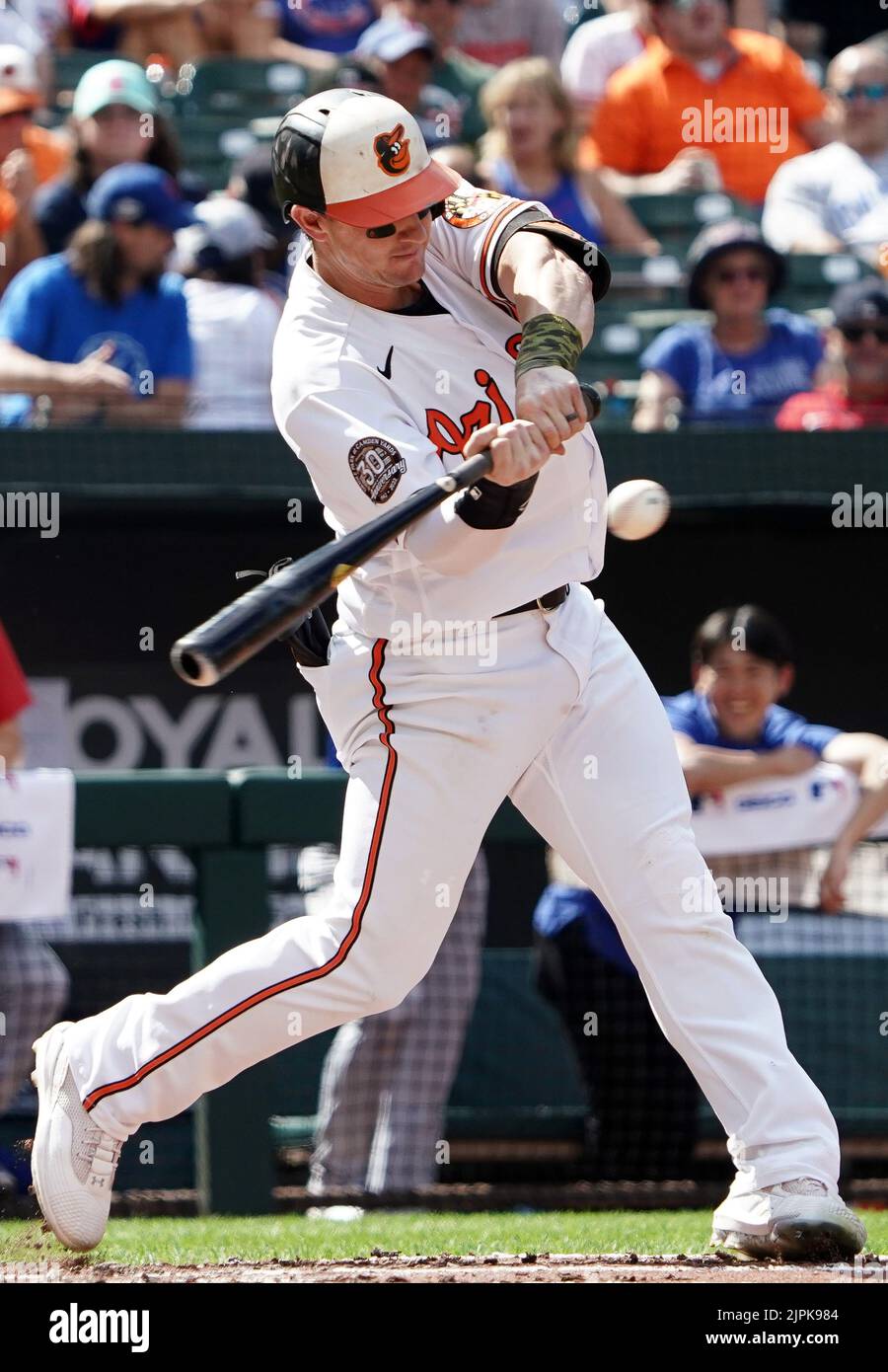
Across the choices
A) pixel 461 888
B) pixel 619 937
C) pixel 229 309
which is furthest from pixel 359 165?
pixel 229 309

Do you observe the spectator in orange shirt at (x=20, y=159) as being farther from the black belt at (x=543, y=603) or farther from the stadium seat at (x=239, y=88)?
the black belt at (x=543, y=603)

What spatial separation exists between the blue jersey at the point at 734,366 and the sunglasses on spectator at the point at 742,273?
175 mm

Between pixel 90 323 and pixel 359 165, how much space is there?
3.66m

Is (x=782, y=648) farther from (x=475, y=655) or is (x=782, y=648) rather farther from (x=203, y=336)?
(x=475, y=655)

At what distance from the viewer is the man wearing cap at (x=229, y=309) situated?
6.95 meters

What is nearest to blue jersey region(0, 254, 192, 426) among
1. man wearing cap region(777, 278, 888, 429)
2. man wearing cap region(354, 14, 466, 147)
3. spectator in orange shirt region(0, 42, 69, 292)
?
spectator in orange shirt region(0, 42, 69, 292)

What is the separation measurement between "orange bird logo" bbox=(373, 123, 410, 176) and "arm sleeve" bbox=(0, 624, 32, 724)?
2851 mm

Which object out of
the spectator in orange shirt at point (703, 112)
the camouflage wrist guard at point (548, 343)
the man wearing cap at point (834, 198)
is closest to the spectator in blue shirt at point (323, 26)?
the spectator in orange shirt at point (703, 112)

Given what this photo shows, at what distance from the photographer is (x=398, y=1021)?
Answer: 5.66m

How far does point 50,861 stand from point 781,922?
2148 mm

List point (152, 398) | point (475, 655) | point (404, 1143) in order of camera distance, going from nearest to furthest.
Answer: point (475, 655) → point (404, 1143) → point (152, 398)

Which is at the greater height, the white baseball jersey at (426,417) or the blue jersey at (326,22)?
the blue jersey at (326,22)

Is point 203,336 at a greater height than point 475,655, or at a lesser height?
greater
